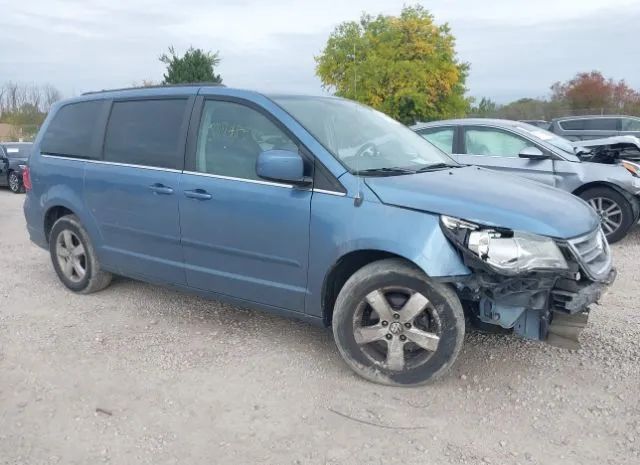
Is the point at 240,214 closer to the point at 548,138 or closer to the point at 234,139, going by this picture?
the point at 234,139

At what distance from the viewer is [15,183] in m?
15.5

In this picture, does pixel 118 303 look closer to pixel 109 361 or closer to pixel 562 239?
pixel 109 361

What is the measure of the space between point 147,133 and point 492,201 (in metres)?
2.70

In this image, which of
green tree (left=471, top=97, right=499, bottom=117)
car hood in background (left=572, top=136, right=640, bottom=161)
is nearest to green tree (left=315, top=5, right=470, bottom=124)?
green tree (left=471, top=97, right=499, bottom=117)

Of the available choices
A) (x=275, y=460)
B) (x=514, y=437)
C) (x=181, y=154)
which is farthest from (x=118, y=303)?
(x=514, y=437)

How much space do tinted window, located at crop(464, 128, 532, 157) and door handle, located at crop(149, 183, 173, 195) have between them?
4764 millimetres

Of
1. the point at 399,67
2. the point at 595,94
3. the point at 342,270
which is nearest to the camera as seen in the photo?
the point at 342,270

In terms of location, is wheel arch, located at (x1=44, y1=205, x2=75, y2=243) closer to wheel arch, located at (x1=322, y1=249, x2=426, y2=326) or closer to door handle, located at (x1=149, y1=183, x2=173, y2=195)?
door handle, located at (x1=149, y1=183, x2=173, y2=195)

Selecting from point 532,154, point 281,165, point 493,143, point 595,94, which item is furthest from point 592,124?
point 595,94

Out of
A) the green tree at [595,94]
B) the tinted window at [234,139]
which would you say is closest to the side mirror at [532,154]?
the tinted window at [234,139]

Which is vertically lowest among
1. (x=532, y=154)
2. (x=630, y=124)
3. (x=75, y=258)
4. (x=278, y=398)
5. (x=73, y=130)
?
(x=278, y=398)

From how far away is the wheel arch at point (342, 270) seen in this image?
356cm

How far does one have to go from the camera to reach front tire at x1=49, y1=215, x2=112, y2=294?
17.1 feet

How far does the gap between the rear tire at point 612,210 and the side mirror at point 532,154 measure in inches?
26.5
